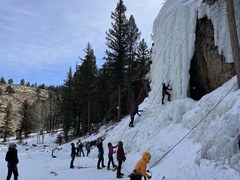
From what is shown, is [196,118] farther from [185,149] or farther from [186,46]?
[186,46]

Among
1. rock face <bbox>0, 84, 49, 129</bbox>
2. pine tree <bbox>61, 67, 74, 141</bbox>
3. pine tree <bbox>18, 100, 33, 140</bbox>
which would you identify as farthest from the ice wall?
rock face <bbox>0, 84, 49, 129</bbox>

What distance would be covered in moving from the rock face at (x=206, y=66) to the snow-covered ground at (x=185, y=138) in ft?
5.59

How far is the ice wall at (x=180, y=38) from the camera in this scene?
17.5m

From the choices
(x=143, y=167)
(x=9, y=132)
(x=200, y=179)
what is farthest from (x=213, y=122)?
(x=9, y=132)

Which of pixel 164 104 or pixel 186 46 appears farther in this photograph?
pixel 164 104

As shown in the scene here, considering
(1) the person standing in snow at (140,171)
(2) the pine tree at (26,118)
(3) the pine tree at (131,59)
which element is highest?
(3) the pine tree at (131,59)

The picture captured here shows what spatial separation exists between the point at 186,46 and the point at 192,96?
3252 millimetres

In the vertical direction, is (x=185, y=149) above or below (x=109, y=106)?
below

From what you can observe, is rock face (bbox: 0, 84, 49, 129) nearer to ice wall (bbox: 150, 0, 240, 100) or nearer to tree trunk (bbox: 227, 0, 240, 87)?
ice wall (bbox: 150, 0, 240, 100)

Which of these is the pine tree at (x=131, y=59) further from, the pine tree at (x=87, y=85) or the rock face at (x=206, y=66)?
the rock face at (x=206, y=66)

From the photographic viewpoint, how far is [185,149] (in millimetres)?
14984

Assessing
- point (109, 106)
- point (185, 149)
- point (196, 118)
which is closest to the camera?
point (185, 149)

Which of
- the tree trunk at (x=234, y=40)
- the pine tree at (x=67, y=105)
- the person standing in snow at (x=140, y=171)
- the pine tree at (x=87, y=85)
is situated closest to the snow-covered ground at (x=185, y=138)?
the tree trunk at (x=234, y=40)

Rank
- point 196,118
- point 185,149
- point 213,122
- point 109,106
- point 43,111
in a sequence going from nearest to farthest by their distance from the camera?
point 213,122, point 185,149, point 196,118, point 109,106, point 43,111
